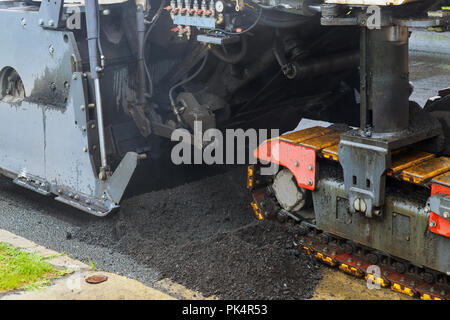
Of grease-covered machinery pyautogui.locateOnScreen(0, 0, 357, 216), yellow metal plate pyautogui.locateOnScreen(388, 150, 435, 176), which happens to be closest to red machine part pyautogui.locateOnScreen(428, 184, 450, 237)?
yellow metal plate pyautogui.locateOnScreen(388, 150, 435, 176)

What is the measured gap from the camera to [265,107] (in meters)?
6.31

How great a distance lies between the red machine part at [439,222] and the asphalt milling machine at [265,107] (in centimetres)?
1

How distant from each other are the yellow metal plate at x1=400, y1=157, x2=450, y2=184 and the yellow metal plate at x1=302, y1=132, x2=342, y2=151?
2.21 feet

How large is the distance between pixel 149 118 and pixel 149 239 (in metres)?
1.10

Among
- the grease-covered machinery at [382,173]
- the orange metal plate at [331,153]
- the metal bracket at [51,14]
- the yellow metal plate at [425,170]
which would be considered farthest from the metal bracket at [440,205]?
the metal bracket at [51,14]

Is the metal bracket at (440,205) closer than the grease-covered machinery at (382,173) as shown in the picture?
Yes

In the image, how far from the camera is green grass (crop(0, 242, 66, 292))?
4652 millimetres

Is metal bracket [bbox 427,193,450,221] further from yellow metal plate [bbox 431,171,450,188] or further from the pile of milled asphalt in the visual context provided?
the pile of milled asphalt

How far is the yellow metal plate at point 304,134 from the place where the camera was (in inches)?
200

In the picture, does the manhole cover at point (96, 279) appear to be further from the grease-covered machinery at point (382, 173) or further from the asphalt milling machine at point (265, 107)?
the grease-covered machinery at point (382, 173)

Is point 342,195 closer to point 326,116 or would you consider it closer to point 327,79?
point 327,79

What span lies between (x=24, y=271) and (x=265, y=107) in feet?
8.47

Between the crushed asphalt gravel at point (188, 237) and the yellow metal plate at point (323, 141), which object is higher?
the yellow metal plate at point (323, 141)

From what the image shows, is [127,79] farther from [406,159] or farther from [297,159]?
[406,159]
